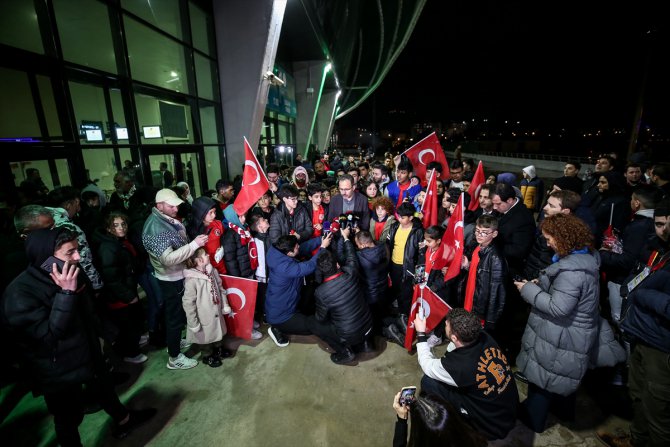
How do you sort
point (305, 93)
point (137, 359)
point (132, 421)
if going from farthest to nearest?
1. point (305, 93)
2. point (137, 359)
3. point (132, 421)

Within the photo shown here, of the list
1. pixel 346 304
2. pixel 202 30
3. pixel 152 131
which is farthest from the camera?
pixel 202 30

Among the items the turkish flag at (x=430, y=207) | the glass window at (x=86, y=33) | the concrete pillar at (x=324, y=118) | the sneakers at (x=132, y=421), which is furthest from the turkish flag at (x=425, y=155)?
the concrete pillar at (x=324, y=118)

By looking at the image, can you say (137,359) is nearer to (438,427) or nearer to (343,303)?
(343,303)

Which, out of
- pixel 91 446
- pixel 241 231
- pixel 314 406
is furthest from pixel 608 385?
pixel 91 446

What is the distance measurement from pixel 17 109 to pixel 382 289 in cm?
654

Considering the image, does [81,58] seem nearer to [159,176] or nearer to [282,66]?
[159,176]

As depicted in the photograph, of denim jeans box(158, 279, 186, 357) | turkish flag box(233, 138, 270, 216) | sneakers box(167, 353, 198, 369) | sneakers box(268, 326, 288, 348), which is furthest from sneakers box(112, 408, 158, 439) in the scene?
turkish flag box(233, 138, 270, 216)

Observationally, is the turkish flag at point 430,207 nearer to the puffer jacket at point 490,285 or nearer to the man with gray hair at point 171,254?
the puffer jacket at point 490,285

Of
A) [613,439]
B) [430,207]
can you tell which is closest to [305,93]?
[430,207]

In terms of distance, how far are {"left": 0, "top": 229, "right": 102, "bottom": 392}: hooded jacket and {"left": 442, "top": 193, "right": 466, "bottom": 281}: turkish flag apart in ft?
11.1

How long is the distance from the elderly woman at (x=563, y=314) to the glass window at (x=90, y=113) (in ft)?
23.5

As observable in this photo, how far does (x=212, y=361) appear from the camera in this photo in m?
3.71

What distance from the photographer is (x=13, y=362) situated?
3592mm

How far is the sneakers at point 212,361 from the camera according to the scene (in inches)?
145
